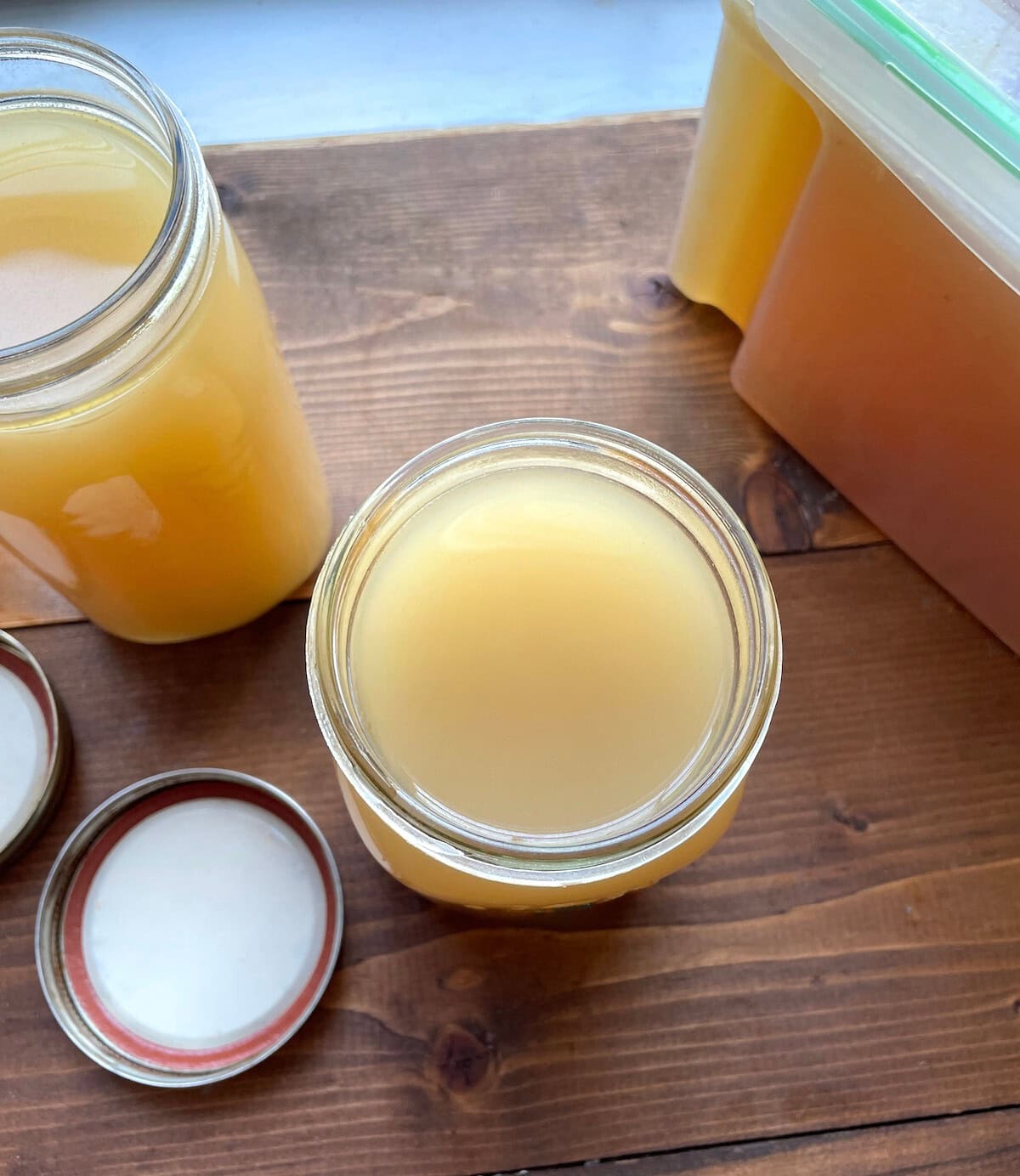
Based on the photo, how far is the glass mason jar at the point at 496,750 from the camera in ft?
1.33

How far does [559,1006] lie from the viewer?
0.56 metres

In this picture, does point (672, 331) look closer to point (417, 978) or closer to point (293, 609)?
point (293, 609)

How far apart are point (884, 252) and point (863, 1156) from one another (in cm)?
45

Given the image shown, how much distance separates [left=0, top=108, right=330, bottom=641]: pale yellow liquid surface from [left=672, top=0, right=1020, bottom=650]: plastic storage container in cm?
28

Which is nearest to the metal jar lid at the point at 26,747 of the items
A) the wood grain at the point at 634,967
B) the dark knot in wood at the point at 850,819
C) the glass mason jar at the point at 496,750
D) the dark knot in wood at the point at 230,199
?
the wood grain at the point at 634,967

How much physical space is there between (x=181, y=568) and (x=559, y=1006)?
0.30 meters

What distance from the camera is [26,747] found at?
578 mm

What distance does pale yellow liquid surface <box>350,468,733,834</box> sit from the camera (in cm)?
44

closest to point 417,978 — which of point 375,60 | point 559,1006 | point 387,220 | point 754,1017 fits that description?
point 559,1006

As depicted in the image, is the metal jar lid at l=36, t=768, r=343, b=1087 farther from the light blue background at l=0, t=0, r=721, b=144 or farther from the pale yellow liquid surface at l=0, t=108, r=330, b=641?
the light blue background at l=0, t=0, r=721, b=144

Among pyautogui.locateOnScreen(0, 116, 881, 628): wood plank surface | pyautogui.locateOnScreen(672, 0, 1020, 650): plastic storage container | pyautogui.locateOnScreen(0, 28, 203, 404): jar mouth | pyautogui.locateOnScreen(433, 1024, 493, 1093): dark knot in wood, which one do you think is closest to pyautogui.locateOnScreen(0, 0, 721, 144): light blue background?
pyautogui.locateOnScreen(0, 116, 881, 628): wood plank surface

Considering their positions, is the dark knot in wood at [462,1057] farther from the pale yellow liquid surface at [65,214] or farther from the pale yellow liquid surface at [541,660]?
the pale yellow liquid surface at [65,214]

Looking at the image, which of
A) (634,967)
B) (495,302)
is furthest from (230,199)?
(634,967)

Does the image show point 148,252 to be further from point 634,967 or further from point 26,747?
point 634,967
